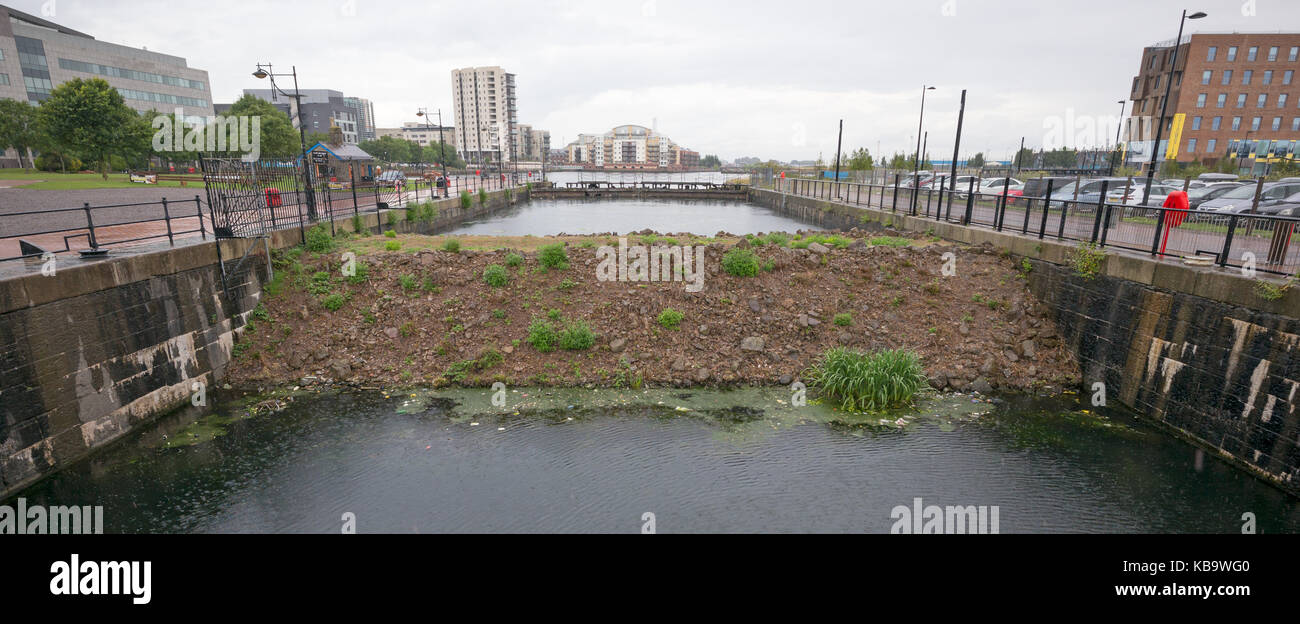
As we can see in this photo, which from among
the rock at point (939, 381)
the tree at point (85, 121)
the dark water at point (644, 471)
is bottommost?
the dark water at point (644, 471)

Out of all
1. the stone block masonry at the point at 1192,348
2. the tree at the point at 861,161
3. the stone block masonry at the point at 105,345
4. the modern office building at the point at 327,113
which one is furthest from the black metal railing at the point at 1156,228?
the modern office building at the point at 327,113

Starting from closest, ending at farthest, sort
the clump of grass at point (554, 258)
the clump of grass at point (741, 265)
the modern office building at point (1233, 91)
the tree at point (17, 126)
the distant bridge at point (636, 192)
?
the clump of grass at point (741, 265), the clump of grass at point (554, 258), the tree at point (17, 126), the modern office building at point (1233, 91), the distant bridge at point (636, 192)

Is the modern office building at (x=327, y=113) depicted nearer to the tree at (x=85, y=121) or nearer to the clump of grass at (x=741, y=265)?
the tree at (x=85, y=121)

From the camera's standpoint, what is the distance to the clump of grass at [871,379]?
1075 centimetres

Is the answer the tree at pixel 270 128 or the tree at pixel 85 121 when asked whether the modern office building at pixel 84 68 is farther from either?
the tree at pixel 85 121

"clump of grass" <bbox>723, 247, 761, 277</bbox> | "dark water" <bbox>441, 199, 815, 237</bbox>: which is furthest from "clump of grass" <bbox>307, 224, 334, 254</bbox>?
"dark water" <bbox>441, 199, 815, 237</bbox>

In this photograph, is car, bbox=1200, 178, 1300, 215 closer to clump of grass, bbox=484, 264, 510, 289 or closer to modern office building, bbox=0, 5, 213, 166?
clump of grass, bbox=484, 264, 510, 289

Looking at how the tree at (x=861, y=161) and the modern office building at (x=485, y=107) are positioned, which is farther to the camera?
the modern office building at (x=485, y=107)

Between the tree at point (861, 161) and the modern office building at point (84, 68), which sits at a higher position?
the modern office building at point (84, 68)

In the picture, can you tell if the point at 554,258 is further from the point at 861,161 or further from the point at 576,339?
the point at 861,161

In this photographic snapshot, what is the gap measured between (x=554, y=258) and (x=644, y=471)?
24.2ft

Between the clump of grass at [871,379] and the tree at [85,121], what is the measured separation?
168 feet

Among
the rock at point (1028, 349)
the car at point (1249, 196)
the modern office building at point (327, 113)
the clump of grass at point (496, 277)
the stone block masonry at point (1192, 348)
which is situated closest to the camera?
the stone block masonry at point (1192, 348)
